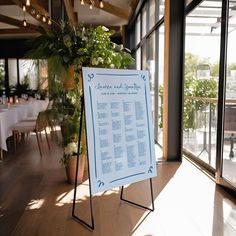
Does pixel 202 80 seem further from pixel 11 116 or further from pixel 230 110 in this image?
pixel 11 116

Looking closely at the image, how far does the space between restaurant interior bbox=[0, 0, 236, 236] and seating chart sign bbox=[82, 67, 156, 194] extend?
0.07 meters

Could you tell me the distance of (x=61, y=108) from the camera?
3639 mm

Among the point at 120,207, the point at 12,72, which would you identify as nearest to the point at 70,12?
the point at 12,72

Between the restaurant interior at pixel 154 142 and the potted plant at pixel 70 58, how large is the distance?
0.04ft

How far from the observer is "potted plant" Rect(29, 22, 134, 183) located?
3373 mm

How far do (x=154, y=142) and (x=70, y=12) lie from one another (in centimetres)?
570

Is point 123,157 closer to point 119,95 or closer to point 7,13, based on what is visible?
point 119,95

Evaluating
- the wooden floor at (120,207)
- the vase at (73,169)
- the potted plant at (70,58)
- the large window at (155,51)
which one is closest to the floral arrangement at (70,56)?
the potted plant at (70,58)

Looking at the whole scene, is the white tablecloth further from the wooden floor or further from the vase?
the vase

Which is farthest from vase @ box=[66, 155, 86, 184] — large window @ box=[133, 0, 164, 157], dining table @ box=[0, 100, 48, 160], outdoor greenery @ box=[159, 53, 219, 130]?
outdoor greenery @ box=[159, 53, 219, 130]

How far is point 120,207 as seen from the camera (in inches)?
119

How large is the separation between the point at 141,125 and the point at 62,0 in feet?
15.1

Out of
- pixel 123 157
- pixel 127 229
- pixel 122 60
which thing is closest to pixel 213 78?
pixel 122 60

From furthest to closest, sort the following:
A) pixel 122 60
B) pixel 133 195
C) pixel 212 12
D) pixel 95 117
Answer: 1. pixel 212 12
2. pixel 122 60
3. pixel 133 195
4. pixel 95 117
